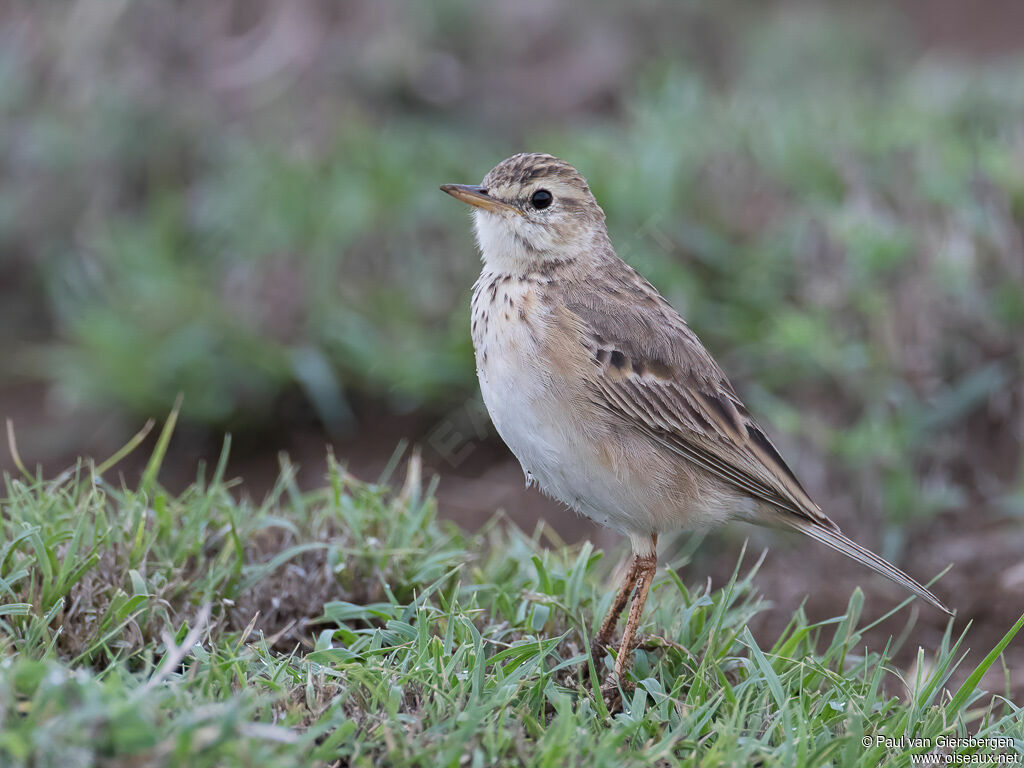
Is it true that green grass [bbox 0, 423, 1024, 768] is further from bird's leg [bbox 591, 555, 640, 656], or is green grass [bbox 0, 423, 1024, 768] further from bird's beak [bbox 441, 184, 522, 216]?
bird's beak [bbox 441, 184, 522, 216]

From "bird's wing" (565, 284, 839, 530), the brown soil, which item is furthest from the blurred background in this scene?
"bird's wing" (565, 284, 839, 530)

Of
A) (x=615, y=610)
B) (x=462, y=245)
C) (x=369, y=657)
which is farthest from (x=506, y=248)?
(x=462, y=245)

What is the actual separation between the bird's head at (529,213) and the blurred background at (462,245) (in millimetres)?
1769

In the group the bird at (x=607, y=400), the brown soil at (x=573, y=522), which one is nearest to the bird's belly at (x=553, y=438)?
the bird at (x=607, y=400)

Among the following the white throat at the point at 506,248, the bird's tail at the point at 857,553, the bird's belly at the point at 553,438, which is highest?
the white throat at the point at 506,248

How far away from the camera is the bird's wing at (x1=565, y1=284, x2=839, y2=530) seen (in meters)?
3.90

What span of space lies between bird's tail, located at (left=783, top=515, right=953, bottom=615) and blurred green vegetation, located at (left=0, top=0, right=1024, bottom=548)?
1.58 m

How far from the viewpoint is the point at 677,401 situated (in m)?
3.99

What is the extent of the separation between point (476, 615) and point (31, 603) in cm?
133

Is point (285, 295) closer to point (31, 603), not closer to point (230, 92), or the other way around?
point (230, 92)

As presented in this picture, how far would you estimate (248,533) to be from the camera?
423 cm

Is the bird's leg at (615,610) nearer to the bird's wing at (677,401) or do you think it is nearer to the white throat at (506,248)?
the bird's wing at (677,401)

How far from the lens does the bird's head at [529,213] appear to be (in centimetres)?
418

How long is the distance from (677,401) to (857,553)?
29.2 inches
